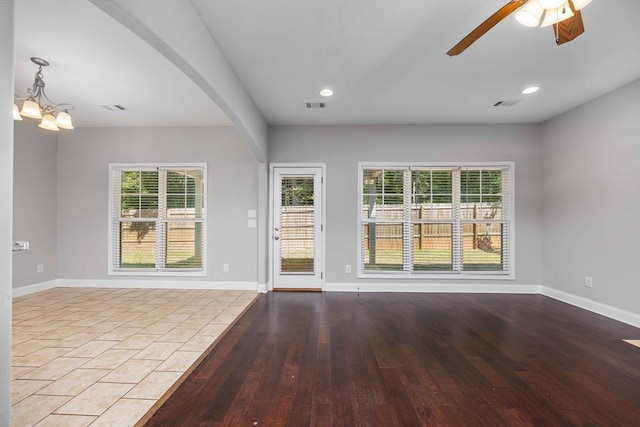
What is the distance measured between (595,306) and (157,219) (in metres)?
6.56

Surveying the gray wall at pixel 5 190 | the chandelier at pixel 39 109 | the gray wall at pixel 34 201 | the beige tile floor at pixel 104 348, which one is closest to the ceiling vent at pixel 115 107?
the chandelier at pixel 39 109

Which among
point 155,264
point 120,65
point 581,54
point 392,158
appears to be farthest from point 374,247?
point 120,65

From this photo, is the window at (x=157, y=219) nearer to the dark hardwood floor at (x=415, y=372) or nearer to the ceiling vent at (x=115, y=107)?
the ceiling vent at (x=115, y=107)

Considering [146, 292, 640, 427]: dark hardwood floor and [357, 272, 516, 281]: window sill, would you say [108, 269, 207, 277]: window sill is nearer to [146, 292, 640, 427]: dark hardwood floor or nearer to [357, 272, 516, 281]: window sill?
[146, 292, 640, 427]: dark hardwood floor

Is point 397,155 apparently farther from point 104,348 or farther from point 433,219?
point 104,348

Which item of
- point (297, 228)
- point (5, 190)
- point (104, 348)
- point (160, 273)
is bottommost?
point (104, 348)

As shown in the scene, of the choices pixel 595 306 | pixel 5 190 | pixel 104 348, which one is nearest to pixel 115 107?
pixel 104 348

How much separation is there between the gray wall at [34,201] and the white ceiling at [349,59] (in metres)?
1.26

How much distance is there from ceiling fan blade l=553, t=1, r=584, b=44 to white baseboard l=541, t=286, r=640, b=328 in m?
3.30

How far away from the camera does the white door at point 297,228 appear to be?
488cm

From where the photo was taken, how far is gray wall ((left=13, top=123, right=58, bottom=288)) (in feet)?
14.7

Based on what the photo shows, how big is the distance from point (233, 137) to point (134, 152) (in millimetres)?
1748

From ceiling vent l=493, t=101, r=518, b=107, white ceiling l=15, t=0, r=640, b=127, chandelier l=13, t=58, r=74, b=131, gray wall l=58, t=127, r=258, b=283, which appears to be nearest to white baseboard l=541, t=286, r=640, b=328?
white ceiling l=15, t=0, r=640, b=127

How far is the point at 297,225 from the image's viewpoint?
4902 millimetres
